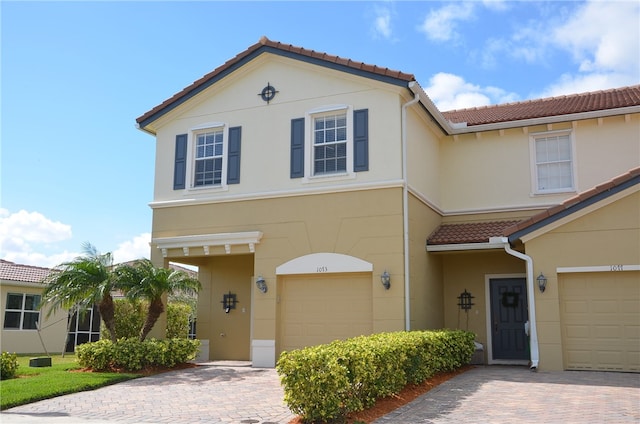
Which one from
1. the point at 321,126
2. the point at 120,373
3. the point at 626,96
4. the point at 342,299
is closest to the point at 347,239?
the point at 342,299

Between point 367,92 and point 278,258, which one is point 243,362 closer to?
point 278,258

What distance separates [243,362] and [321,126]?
708 cm

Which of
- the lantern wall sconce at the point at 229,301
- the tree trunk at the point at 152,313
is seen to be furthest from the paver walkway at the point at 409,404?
the lantern wall sconce at the point at 229,301

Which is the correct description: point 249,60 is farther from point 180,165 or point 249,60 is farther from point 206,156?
point 180,165

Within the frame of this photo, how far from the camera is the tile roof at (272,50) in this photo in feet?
48.9

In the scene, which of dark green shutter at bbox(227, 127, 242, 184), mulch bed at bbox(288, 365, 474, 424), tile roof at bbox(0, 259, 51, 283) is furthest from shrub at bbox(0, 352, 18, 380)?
tile roof at bbox(0, 259, 51, 283)

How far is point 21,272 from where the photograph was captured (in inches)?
951

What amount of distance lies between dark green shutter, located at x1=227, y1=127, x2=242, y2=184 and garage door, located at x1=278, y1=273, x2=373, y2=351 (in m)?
3.10

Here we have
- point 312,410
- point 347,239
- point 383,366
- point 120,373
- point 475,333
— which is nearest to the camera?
point 312,410

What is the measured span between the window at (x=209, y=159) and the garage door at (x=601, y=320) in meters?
9.38

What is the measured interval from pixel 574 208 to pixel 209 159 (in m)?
9.61

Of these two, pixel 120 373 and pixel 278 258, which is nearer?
pixel 120 373

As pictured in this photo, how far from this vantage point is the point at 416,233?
15336mm

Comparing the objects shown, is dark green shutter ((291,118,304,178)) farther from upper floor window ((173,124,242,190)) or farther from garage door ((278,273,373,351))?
garage door ((278,273,373,351))
